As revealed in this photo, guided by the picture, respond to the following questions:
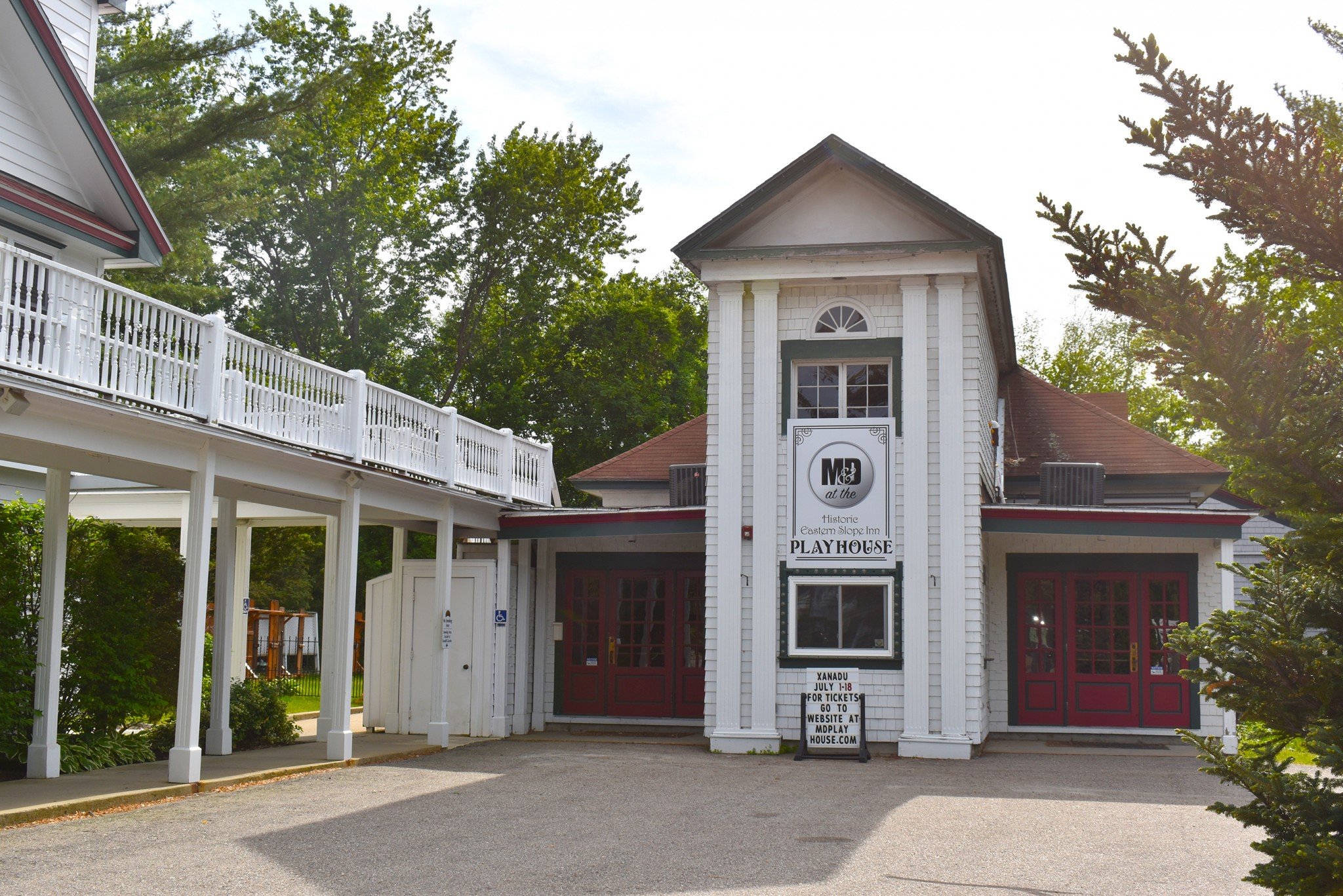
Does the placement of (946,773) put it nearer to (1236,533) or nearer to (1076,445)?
(1236,533)

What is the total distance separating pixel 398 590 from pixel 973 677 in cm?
814

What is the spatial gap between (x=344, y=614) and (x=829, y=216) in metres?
8.03

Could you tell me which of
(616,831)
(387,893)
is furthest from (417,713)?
(387,893)

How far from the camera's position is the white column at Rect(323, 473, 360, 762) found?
48.0 ft

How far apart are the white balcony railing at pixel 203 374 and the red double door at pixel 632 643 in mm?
3325

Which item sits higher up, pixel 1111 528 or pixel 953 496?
pixel 953 496

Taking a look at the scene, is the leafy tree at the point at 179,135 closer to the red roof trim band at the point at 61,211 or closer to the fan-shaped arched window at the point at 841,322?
the red roof trim band at the point at 61,211

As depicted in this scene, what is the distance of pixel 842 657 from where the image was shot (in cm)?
1664

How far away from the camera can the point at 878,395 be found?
17.2 m

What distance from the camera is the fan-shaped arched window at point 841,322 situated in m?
17.2

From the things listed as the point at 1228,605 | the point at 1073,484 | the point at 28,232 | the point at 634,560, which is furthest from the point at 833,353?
the point at 28,232

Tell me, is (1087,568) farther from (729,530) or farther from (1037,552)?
(729,530)

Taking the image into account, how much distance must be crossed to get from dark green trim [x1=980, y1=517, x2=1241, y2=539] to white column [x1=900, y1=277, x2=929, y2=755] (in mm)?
1327

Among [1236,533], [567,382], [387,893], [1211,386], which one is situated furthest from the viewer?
[567,382]
